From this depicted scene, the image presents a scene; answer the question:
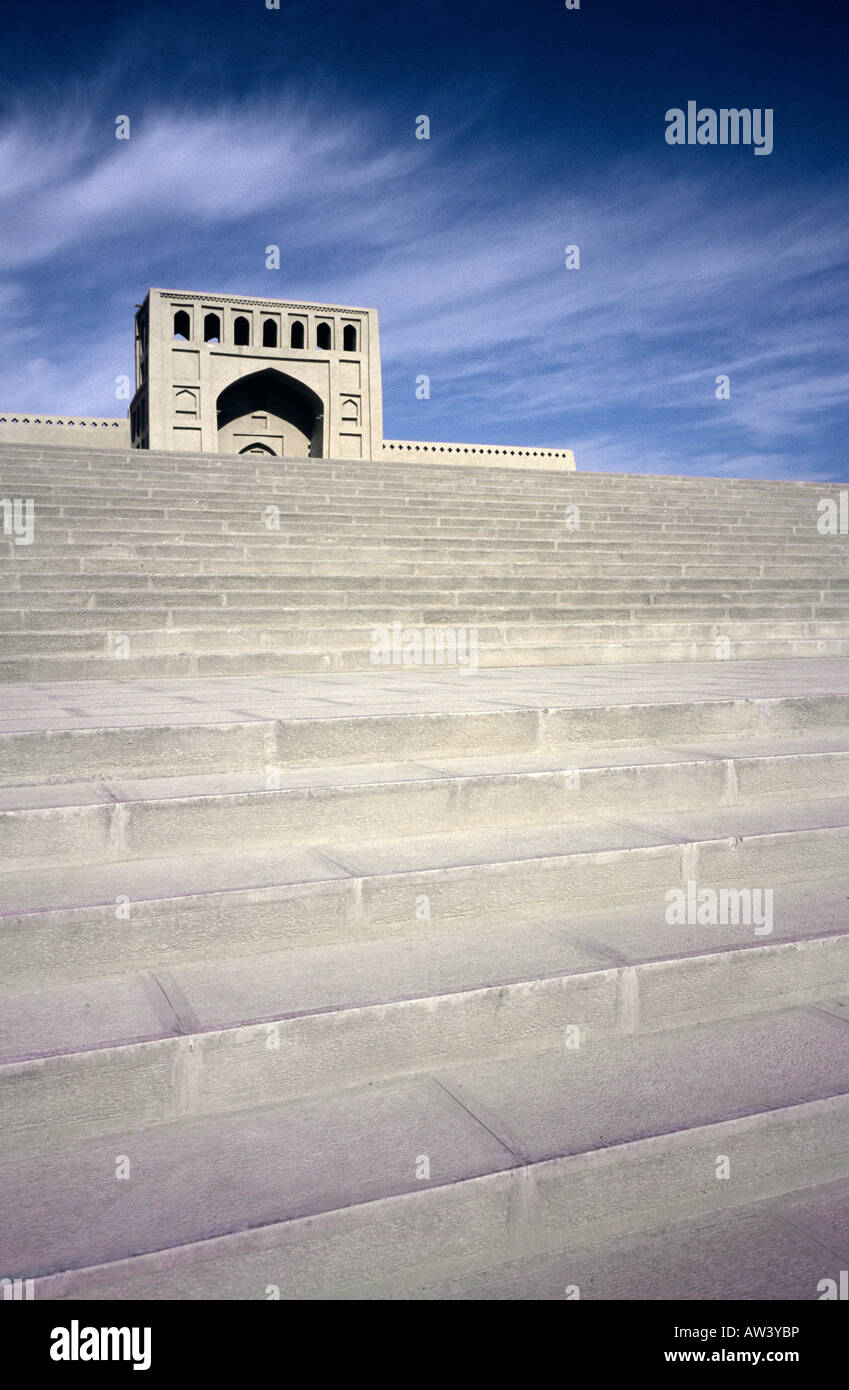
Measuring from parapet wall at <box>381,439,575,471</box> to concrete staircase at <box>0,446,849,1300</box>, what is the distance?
25.9m

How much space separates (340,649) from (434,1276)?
513 cm

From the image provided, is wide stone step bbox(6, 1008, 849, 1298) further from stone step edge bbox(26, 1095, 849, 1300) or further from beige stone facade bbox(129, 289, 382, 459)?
beige stone facade bbox(129, 289, 382, 459)

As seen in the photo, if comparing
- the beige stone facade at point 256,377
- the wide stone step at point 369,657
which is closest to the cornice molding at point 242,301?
the beige stone facade at point 256,377

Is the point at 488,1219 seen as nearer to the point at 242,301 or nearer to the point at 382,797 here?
the point at 382,797

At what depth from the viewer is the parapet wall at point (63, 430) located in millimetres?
25938

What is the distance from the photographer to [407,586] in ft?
27.0

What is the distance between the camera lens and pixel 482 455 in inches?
1193

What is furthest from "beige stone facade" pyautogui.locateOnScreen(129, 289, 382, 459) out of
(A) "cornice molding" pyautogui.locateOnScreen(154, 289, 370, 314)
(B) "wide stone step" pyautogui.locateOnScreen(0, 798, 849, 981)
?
(B) "wide stone step" pyautogui.locateOnScreen(0, 798, 849, 981)

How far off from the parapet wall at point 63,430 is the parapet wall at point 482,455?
369 inches

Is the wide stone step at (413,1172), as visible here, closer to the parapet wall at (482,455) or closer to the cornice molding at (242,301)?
the parapet wall at (482,455)

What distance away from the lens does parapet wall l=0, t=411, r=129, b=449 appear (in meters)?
25.9
